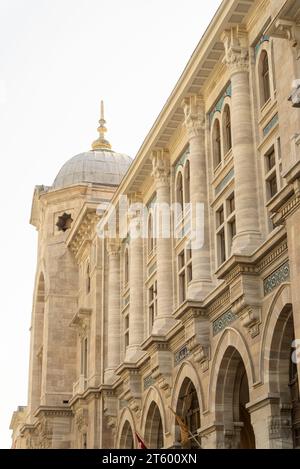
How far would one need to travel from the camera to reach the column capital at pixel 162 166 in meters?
37.4

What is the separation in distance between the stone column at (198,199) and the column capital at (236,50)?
3998 millimetres

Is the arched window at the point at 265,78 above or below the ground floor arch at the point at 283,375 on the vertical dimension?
above

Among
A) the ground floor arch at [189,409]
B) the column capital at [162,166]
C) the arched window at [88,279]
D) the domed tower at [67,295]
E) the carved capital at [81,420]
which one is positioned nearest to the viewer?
the ground floor arch at [189,409]

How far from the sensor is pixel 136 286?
132 ft

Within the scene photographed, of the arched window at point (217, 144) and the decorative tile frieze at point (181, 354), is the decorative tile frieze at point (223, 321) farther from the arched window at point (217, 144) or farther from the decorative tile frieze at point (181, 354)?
the arched window at point (217, 144)

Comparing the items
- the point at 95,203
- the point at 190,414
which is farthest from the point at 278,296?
the point at 95,203

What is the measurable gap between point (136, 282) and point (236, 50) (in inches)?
559

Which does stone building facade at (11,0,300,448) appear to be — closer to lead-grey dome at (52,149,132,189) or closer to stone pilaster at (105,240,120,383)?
stone pilaster at (105,240,120,383)

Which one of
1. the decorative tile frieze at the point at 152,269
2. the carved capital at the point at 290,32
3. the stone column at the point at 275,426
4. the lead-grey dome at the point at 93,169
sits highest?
the lead-grey dome at the point at 93,169

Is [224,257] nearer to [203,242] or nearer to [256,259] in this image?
[203,242]

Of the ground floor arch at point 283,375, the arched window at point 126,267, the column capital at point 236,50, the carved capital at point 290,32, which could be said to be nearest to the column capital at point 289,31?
the carved capital at point 290,32

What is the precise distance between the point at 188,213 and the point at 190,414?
7.65 m

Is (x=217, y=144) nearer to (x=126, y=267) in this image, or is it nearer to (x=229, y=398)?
(x=229, y=398)
